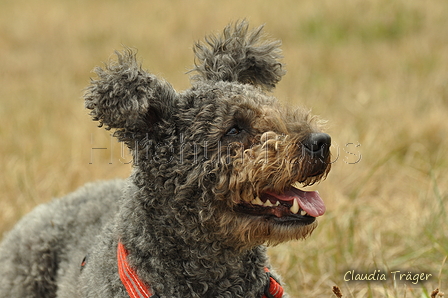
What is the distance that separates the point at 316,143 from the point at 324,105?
5661mm

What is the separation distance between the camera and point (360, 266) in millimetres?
4160

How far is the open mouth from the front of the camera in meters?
2.62

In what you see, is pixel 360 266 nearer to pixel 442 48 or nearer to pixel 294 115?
pixel 294 115

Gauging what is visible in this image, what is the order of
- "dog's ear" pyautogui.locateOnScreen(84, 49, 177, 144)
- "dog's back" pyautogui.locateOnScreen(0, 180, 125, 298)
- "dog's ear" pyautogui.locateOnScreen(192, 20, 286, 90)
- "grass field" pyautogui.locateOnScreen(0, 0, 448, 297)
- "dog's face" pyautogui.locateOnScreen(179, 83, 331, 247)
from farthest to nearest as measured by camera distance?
"grass field" pyautogui.locateOnScreen(0, 0, 448, 297) → "dog's back" pyautogui.locateOnScreen(0, 180, 125, 298) → "dog's ear" pyautogui.locateOnScreen(192, 20, 286, 90) → "dog's face" pyautogui.locateOnScreen(179, 83, 331, 247) → "dog's ear" pyautogui.locateOnScreen(84, 49, 177, 144)

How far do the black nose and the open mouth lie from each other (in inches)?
11.1

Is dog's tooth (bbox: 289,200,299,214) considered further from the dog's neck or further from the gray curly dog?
the dog's neck

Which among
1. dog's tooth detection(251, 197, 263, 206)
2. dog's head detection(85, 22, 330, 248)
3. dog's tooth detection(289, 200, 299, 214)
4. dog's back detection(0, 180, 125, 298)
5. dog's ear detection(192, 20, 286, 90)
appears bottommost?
dog's back detection(0, 180, 125, 298)

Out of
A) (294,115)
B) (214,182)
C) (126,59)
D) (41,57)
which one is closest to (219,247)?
(214,182)

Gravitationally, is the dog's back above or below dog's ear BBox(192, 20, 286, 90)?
below

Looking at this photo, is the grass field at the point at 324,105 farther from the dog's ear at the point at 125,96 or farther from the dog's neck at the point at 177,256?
the dog's neck at the point at 177,256

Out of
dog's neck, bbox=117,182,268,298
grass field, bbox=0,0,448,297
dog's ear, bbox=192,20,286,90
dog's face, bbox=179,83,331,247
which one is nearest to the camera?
dog's face, bbox=179,83,331,247

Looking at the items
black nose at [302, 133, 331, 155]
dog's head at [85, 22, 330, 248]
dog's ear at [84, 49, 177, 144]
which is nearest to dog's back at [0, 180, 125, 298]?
dog's head at [85, 22, 330, 248]

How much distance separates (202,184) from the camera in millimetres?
2594

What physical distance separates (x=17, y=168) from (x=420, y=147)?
4.90 meters
